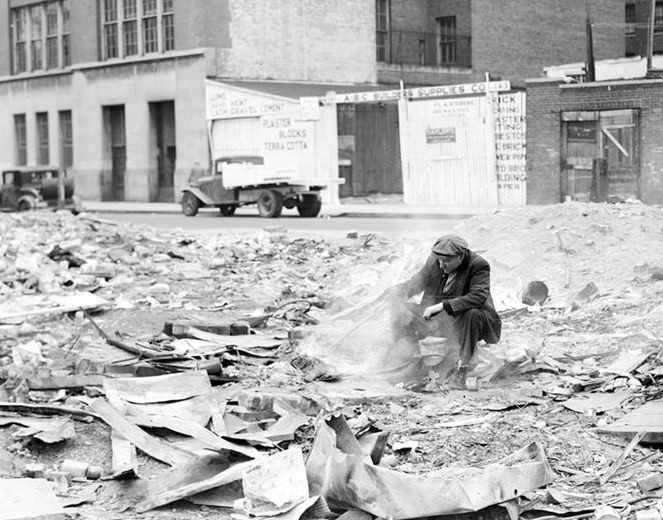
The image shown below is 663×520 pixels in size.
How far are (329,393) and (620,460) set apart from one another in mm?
2899

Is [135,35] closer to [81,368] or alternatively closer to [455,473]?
[81,368]

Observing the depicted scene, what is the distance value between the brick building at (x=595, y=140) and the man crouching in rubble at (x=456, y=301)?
61.4ft

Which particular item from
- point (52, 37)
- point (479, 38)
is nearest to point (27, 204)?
point (52, 37)

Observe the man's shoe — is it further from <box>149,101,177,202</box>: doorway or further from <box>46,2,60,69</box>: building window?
<box>46,2,60,69</box>: building window

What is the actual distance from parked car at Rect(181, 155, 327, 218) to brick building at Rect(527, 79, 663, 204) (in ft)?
19.5

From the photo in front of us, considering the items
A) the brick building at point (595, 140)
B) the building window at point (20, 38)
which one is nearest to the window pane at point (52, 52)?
the building window at point (20, 38)

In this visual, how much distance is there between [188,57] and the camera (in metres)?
41.2

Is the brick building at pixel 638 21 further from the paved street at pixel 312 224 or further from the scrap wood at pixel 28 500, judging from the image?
the scrap wood at pixel 28 500

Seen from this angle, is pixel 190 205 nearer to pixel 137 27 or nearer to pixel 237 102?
pixel 237 102

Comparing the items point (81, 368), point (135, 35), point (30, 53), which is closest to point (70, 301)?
point (81, 368)

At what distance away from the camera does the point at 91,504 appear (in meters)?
6.67

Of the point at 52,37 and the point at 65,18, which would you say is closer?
the point at 65,18

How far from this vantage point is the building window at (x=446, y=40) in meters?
49.1

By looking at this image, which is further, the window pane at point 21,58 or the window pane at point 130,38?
the window pane at point 21,58
